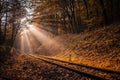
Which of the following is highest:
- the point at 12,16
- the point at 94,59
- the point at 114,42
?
the point at 12,16

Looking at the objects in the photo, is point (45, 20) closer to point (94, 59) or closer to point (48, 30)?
point (48, 30)

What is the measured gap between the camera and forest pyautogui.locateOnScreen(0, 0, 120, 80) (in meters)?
14.7

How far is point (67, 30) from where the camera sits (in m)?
44.4

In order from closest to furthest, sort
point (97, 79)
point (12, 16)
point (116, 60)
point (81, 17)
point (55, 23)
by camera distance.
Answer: point (97, 79) → point (116, 60) → point (12, 16) → point (81, 17) → point (55, 23)

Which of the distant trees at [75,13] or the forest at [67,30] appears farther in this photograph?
the distant trees at [75,13]

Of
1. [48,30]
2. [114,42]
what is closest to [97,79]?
[114,42]

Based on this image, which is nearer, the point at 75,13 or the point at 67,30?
the point at 75,13

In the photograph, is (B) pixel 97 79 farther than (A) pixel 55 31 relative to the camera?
No

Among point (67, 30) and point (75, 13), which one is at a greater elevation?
point (75, 13)

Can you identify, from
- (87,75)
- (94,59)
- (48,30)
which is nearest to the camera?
(87,75)

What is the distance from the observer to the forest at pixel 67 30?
14.7m

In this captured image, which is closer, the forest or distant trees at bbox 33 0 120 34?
the forest

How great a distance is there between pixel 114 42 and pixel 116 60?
413cm

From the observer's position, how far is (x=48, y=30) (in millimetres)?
50188
